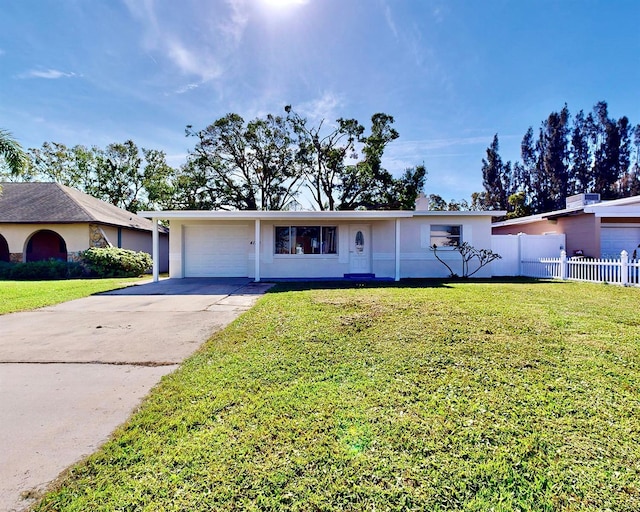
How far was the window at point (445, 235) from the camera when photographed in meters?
13.3

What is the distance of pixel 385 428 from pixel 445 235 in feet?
39.6

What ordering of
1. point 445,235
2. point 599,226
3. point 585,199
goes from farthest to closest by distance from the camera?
1. point 585,199
2. point 445,235
3. point 599,226

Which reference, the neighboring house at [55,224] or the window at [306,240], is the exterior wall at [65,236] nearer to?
the neighboring house at [55,224]

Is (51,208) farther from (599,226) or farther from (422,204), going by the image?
(599,226)

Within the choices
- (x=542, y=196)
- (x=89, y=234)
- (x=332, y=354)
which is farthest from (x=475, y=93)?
(x=542, y=196)

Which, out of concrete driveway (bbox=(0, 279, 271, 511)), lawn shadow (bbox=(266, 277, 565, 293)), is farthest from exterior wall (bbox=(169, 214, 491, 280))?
concrete driveway (bbox=(0, 279, 271, 511))

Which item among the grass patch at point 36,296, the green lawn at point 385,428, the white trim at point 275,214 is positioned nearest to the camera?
the green lawn at point 385,428

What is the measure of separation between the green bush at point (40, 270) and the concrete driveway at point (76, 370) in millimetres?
8935

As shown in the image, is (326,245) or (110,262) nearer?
(326,245)

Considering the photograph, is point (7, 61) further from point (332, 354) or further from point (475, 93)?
point (475, 93)

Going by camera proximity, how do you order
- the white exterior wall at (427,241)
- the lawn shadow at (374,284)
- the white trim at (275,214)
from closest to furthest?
the lawn shadow at (374,284) → the white trim at (275,214) → the white exterior wall at (427,241)

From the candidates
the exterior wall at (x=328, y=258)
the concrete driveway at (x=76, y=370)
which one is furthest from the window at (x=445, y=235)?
the concrete driveway at (x=76, y=370)

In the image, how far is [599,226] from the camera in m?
12.6

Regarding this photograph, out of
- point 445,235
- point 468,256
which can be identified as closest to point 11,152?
point 445,235
